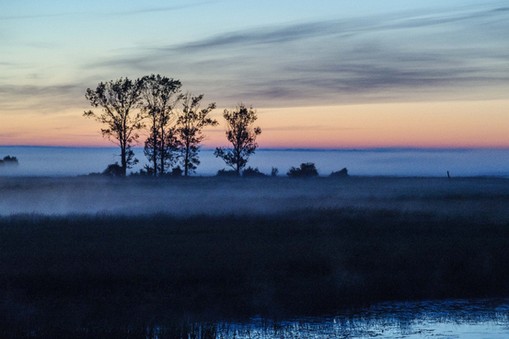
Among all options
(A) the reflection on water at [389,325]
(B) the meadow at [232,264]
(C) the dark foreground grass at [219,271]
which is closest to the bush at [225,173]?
(B) the meadow at [232,264]

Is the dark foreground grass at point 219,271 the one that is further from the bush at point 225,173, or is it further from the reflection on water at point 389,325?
the bush at point 225,173

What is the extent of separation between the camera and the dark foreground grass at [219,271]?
26516 mm

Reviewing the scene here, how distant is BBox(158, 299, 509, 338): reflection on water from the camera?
24.2m

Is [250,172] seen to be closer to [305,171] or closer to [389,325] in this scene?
[305,171]

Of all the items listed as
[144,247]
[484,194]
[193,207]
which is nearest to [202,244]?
[144,247]

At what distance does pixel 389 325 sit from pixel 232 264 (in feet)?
26.6

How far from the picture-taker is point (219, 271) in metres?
30.7

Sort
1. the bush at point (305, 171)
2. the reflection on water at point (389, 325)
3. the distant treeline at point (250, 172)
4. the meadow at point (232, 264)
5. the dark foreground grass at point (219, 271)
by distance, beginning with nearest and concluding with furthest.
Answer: the reflection on water at point (389, 325), the dark foreground grass at point (219, 271), the meadow at point (232, 264), the distant treeline at point (250, 172), the bush at point (305, 171)

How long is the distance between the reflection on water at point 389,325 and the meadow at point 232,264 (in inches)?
43.7

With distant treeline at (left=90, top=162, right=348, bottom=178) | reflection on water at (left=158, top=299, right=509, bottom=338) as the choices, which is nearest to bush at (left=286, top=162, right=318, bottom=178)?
distant treeline at (left=90, top=162, right=348, bottom=178)

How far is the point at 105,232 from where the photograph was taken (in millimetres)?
42312

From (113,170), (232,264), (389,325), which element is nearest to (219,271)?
(232,264)

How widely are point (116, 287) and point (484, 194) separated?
5784cm

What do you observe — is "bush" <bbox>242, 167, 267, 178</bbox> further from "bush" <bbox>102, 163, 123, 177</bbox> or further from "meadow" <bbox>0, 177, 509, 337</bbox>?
"meadow" <bbox>0, 177, 509, 337</bbox>
